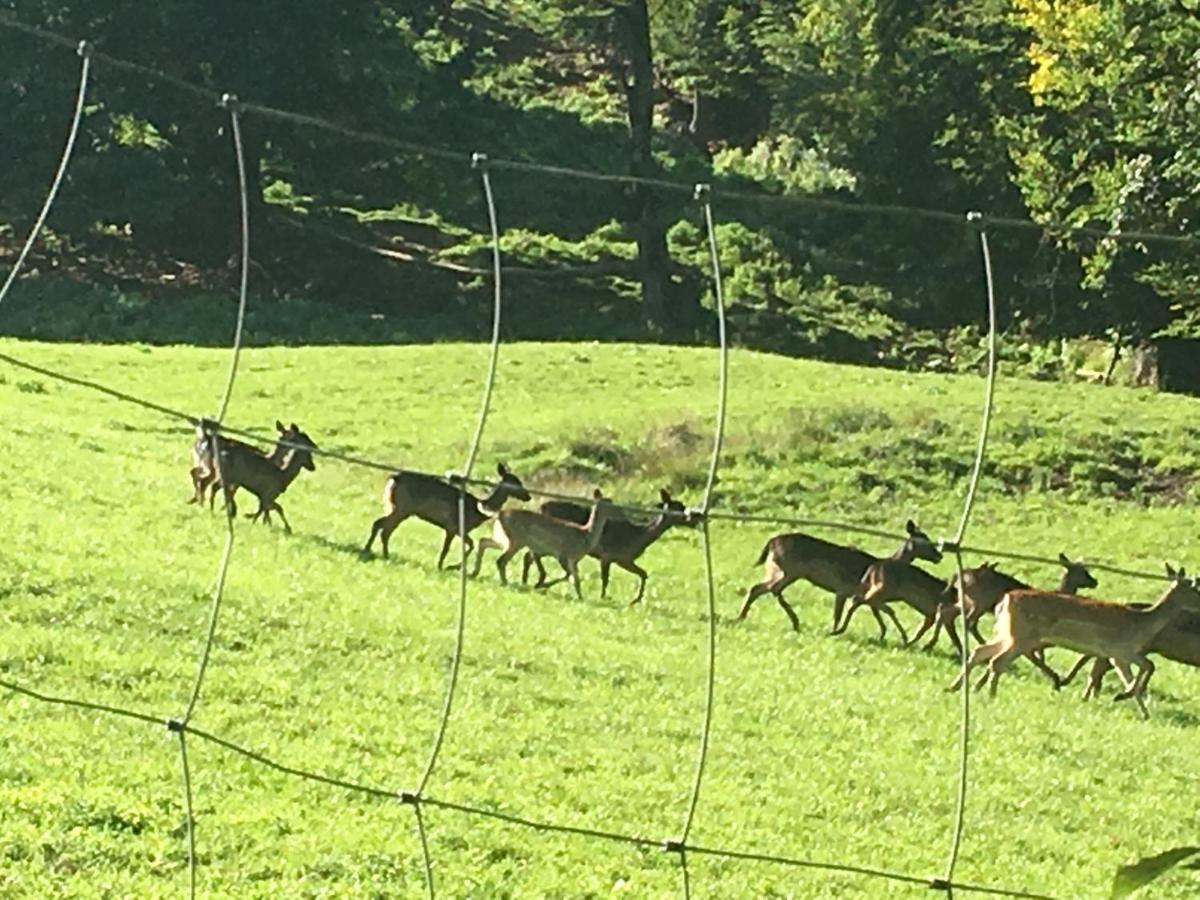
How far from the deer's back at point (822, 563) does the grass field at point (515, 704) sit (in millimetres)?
363

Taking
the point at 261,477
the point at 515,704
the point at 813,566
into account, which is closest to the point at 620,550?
the point at 813,566

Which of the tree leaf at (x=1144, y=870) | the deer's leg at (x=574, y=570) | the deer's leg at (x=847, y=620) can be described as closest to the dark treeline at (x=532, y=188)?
the deer's leg at (x=847, y=620)

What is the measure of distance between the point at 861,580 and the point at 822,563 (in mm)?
279

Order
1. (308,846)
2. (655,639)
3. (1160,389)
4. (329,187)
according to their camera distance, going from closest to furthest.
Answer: (308,846), (655,639), (1160,389), (329,187)

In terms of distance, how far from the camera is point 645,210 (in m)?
35.4

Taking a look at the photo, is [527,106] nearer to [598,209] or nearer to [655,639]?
[598,209]

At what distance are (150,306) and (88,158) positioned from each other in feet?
11.8

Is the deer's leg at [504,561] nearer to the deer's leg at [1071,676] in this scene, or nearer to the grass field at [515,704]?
the grass field at [515,704]

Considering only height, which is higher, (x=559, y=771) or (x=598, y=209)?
(x=598, y=209)

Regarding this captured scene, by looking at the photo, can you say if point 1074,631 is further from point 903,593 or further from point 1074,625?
point 903,593

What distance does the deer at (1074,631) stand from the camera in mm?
12641

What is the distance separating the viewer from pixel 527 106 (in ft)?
146

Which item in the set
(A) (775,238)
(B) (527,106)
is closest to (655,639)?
(A) (775,238)

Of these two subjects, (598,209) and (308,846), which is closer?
(308,846)
